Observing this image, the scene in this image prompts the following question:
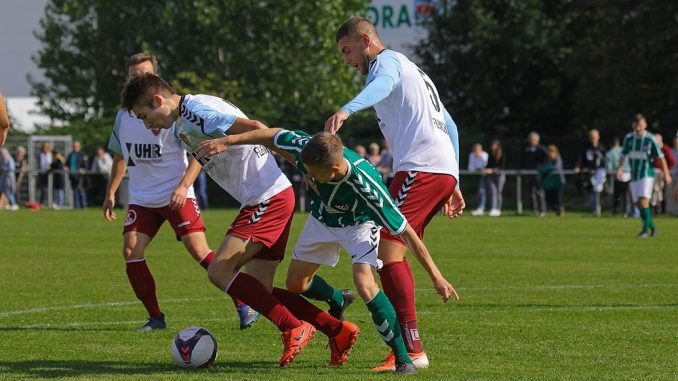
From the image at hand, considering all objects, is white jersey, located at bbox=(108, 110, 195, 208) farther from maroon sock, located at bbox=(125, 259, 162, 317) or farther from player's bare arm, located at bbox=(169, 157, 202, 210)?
player's bare arm, located at bbox=(169, 157, 202, 210)

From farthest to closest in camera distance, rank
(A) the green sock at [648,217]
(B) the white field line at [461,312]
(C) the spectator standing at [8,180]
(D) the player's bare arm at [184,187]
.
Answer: (C) the spectator standing at [8,180]
(A) the green sock at [648,217]
(B) the white field line at [461,312]
(D) the player's bare arm at [184,187]

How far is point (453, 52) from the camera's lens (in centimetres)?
4519

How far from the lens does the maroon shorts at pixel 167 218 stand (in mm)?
10188

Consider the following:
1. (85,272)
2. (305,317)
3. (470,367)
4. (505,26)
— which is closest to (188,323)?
(305,317)

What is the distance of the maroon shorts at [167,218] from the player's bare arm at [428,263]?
318 cm

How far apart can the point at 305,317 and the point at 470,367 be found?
111cm

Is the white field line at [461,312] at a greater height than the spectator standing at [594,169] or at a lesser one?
greater

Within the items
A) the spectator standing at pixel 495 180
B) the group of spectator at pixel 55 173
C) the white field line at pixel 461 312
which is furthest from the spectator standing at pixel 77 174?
the white field line at pixel 461 312

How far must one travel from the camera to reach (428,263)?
7.25 metres

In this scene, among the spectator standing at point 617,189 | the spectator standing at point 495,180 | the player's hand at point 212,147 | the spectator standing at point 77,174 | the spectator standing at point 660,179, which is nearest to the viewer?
the player's hand at point 212,147

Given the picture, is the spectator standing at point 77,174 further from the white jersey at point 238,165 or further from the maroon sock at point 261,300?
the maroon sock at point 261,300

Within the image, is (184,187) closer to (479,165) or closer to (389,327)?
(389,327)

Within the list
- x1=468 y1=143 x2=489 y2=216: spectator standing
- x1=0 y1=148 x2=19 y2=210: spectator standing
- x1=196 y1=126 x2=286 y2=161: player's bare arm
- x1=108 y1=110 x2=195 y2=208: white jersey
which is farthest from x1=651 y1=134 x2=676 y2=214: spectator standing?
x1=196 y1=126 x2=286 y2=161: player's bare arm

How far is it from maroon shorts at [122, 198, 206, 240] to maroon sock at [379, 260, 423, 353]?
2758 millimetres
